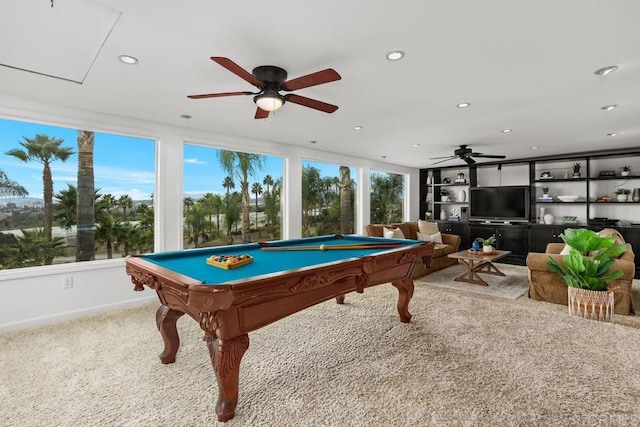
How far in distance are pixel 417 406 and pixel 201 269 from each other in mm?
1611

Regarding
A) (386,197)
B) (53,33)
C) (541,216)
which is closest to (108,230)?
(53,33)

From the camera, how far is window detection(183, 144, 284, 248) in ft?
14.4

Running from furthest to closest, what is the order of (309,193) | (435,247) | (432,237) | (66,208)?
(432,237) → (309,193) → (435,247) → (66,208)

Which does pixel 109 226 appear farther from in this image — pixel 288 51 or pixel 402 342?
pixel 402 342

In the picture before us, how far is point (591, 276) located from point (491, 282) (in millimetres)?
1611

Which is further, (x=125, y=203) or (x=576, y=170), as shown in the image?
(x=576, y=170)

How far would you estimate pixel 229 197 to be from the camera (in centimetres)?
477

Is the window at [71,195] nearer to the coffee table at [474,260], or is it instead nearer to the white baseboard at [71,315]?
the white baseboard at [71,315]

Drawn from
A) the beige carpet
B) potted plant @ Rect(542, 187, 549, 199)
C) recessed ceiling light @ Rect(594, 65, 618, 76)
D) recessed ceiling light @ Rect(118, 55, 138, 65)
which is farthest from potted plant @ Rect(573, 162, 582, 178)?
recessed ceiling light @ Rect(118, 55, 138, 65)

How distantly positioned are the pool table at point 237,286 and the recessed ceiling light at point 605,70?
6.61 ft

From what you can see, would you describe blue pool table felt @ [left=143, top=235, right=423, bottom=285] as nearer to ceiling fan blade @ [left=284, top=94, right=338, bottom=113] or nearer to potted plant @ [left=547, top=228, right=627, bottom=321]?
ceiling fan blade @ [left=284, top=94, right=338, bottom=113]

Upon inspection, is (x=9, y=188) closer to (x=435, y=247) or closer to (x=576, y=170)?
(x=435, y=247)

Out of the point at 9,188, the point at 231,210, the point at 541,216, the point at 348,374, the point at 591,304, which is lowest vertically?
the point at 348,374

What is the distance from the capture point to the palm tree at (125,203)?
383cm
